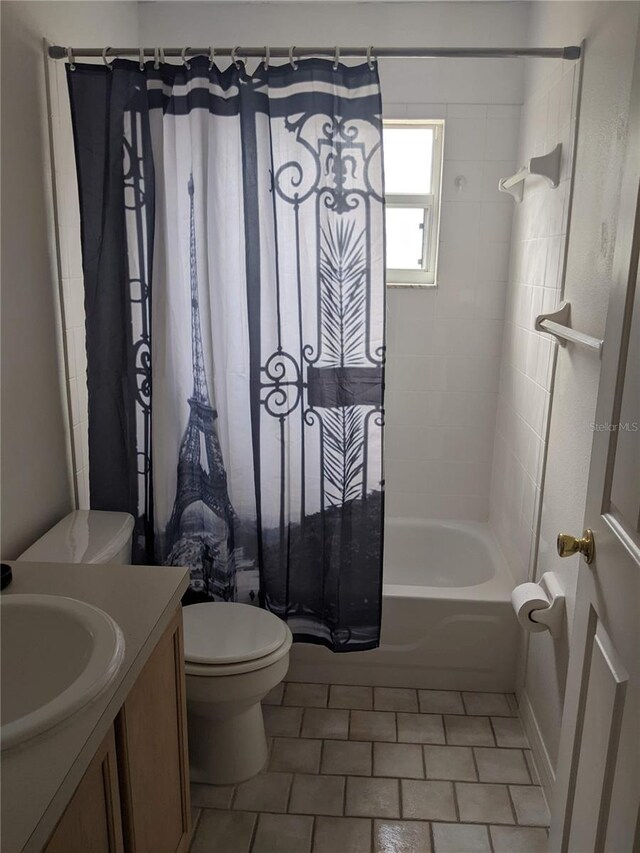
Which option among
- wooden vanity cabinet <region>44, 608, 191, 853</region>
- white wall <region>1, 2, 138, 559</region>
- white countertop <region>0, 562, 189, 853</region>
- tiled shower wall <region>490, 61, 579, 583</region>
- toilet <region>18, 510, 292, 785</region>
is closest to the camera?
white countertop <region>0, 562, 189, 853</region>

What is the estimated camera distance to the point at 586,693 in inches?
54.4

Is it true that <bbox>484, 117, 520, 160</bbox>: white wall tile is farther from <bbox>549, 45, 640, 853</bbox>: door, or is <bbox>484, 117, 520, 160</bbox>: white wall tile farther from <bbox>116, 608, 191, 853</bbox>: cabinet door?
<bbox>116, 608, 191, 853</bbox>: cabinet door

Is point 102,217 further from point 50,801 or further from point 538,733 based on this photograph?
point 538,733

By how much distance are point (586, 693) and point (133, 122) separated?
189 centimetres

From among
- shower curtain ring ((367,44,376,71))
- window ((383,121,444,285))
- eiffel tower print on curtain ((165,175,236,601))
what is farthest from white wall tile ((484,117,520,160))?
eiffel tower print on curtain ((165,175,236,601))

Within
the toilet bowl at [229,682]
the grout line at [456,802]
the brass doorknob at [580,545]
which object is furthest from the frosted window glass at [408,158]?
the grout line at [456,802]

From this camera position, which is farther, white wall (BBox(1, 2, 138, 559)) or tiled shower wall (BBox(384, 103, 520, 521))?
tiled shower wall (BBox(384, 103, 520, 521))

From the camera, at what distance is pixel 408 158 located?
9.80 ft

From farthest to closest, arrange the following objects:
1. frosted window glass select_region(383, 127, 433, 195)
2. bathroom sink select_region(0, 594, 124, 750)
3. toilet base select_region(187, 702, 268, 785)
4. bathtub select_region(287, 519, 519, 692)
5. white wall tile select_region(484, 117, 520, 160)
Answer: frosted window glass select_region(383, 127, 433, 195)
white wall tile select_region(484, 117, 520, 160)
bathtub select_region(287, 519, 519, 692)
toilet base select_region(187, 702, 268, 785)
bathroom sink select_region(0, 594, 124, 750)

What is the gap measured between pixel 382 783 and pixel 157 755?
0.90m

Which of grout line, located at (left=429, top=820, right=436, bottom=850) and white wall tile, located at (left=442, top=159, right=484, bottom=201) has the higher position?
white wall tile, located at (left=442, top=159, right=484, bottom=201)

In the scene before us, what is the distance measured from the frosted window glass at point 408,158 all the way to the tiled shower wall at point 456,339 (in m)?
0.08

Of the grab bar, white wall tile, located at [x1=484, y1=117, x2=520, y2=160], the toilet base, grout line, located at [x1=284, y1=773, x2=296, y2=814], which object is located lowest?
grout line, located at [x1=284, y1=773, x2=296, y2=814]

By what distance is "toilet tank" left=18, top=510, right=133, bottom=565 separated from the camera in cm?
192
